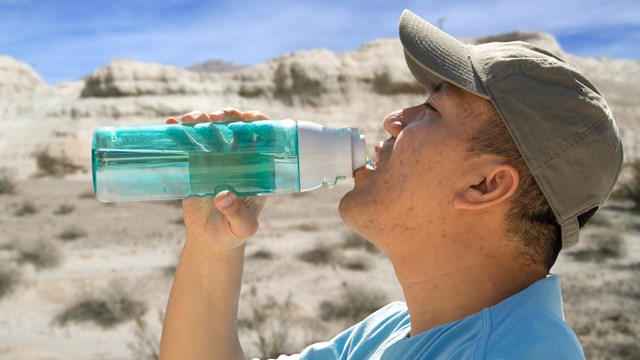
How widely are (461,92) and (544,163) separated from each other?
0.82 feet

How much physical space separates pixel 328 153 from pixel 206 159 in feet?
1.11

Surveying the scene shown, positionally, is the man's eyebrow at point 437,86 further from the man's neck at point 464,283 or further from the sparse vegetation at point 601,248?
the sparse vegetation at point 601,248

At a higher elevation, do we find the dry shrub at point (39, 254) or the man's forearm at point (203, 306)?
the man's forearm at point (203, 306)

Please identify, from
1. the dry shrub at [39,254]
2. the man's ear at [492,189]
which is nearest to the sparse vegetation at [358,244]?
the dry shrub at [39,254]

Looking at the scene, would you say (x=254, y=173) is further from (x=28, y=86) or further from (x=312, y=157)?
(x=28, y=86)

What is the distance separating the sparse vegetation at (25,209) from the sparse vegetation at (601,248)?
426 inches

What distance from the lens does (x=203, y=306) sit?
1.79 metres

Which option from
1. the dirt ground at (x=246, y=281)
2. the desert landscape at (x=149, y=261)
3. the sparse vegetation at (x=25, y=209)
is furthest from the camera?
the sparse vegetation at (x=25, y=209)

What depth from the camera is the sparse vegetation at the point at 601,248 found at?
33.1ft

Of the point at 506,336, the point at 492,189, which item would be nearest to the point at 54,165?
the point at 492,189

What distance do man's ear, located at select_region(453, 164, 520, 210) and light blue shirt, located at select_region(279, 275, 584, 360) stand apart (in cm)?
20

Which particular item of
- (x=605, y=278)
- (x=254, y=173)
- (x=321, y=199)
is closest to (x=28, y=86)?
(x=321, y=199)

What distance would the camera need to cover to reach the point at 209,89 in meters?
26.8

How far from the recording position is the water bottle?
→ 1.74 meters
